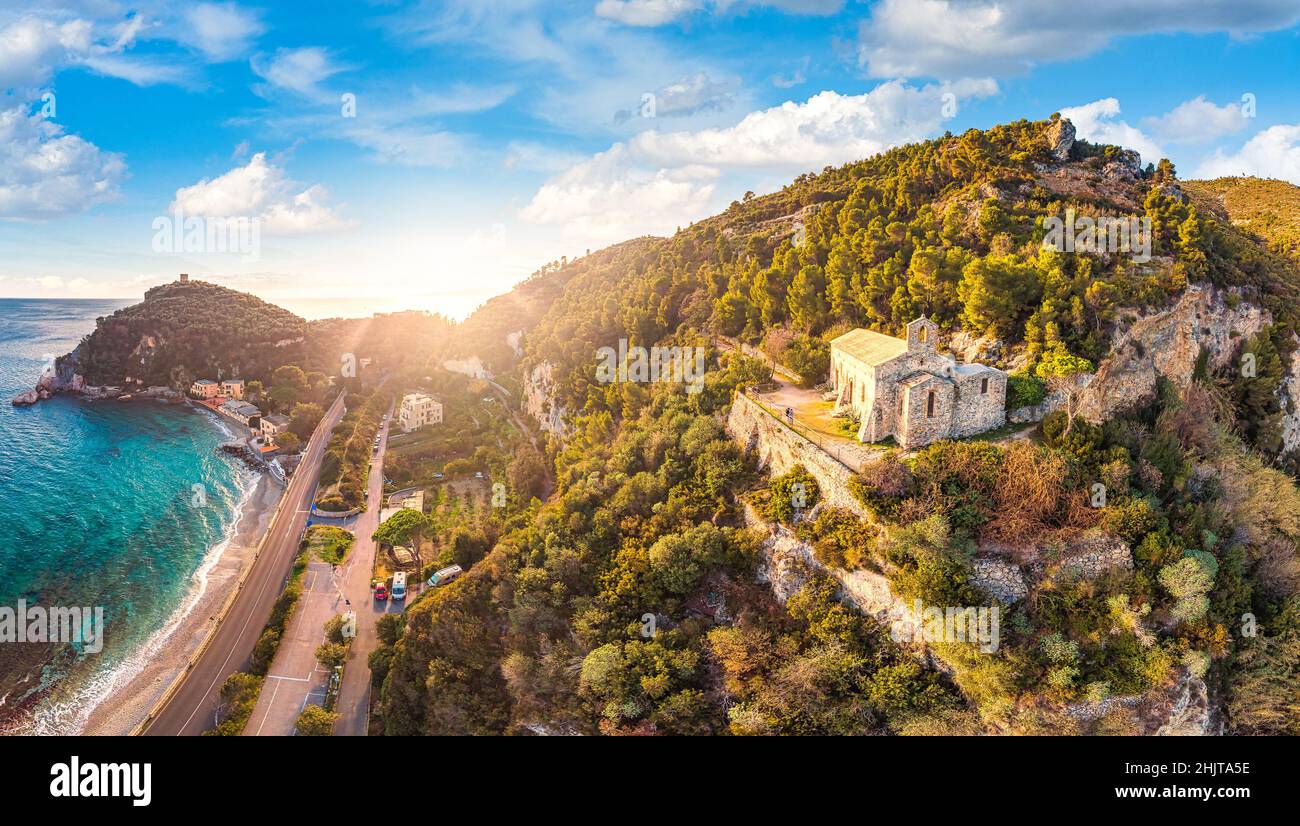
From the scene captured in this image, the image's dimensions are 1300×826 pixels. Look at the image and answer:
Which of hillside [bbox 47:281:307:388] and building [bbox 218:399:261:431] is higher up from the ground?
hillside [bbox 47:281:307:388]

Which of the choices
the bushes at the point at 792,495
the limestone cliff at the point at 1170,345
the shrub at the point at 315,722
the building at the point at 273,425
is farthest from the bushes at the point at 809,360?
the building at the point at 273,425

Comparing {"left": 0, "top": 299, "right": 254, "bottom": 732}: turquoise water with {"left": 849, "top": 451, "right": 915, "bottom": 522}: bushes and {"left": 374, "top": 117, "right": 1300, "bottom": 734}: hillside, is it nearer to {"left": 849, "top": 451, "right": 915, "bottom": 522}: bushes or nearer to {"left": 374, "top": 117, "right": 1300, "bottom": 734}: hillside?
{"left": 374, "top": 117, "right": 1300, "bottom": 734}: hillside

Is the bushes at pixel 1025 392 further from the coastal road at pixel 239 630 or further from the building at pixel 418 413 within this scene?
the building at pixel 418 413

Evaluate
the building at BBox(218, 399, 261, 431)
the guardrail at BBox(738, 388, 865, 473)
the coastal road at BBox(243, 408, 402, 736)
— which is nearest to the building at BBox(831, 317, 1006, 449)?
the guardrail at BBox(738, 388, 865, 473)

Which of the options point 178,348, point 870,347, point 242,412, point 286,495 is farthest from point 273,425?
point 870,347

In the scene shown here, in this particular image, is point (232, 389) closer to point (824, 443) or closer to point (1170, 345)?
point (824, 443)

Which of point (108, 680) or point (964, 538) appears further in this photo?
point (108, 680)
